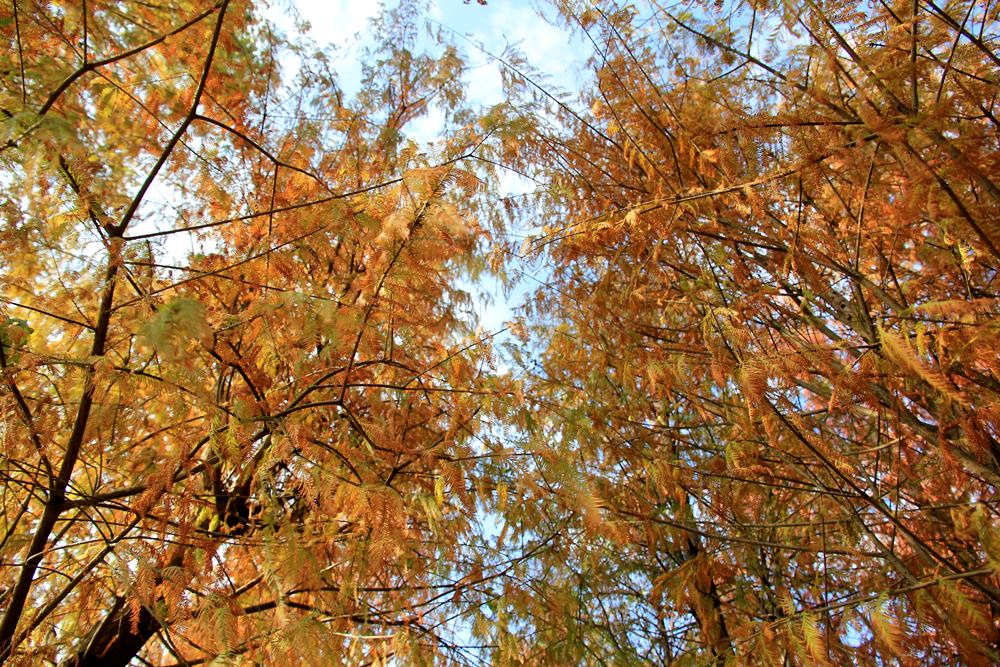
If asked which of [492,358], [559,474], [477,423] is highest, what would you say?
[492,358]

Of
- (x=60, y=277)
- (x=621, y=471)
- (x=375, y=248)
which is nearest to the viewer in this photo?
(x=375, y=248)

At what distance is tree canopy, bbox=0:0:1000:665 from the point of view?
1869mm

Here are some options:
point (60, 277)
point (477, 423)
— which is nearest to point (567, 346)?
point (477, 423)

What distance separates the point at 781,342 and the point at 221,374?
273 cm

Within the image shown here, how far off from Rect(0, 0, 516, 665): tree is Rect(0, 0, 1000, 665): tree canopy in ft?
0.08

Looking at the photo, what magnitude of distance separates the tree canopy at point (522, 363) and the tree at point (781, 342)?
1.1 inches

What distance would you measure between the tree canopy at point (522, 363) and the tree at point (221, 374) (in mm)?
25

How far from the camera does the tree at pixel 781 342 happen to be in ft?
6.06

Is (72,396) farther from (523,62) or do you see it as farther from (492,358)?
(523,62)

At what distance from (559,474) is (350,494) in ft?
2.32

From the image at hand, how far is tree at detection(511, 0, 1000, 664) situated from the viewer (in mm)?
1847

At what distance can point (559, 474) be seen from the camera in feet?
6.62

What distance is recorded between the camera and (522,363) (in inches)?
128

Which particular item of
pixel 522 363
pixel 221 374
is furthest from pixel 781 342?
pixel 221 374
